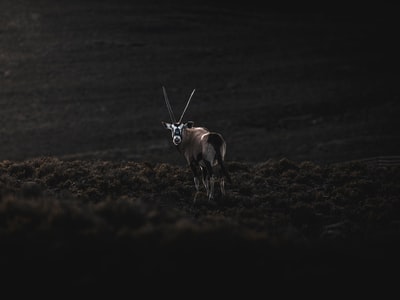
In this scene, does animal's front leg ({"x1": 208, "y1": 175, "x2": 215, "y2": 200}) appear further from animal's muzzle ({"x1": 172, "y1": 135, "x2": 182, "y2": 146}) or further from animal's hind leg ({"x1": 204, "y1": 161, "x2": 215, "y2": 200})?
animal's muzzle ({"x1": 172, "y1": 135, "x2": 182, "y2": 146})

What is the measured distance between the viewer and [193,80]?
79500 mm

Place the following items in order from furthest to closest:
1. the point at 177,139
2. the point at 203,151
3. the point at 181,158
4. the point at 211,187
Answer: the point at 181,158, the point at 177,139, the point at 211,187, the point at 203,151

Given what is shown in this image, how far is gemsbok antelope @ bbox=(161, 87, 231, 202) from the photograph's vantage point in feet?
45.3

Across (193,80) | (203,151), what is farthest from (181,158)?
(203,151)

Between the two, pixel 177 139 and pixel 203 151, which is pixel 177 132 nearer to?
pixel 177 139

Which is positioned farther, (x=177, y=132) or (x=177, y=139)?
Result: (x=177, y=132)

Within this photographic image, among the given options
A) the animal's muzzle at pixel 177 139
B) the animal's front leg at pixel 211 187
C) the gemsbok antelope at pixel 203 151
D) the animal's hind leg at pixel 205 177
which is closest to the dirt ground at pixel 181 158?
the animal's front leg at pixel 211 187

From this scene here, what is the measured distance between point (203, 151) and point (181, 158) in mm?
39015

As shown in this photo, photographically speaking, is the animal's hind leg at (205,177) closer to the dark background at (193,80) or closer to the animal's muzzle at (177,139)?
the animal's muzzle at (177,139)

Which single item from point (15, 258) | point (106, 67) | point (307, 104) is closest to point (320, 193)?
point (15, 258)

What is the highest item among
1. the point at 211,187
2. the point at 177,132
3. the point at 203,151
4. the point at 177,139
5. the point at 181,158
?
the point at 177,132

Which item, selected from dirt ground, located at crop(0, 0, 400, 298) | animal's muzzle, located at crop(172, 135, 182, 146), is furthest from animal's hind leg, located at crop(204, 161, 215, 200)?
animal's muzzle, located at crop(172, 135, 182, 146)

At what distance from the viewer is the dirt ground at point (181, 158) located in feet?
23.7

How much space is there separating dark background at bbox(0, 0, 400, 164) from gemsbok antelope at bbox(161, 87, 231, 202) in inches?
1425
